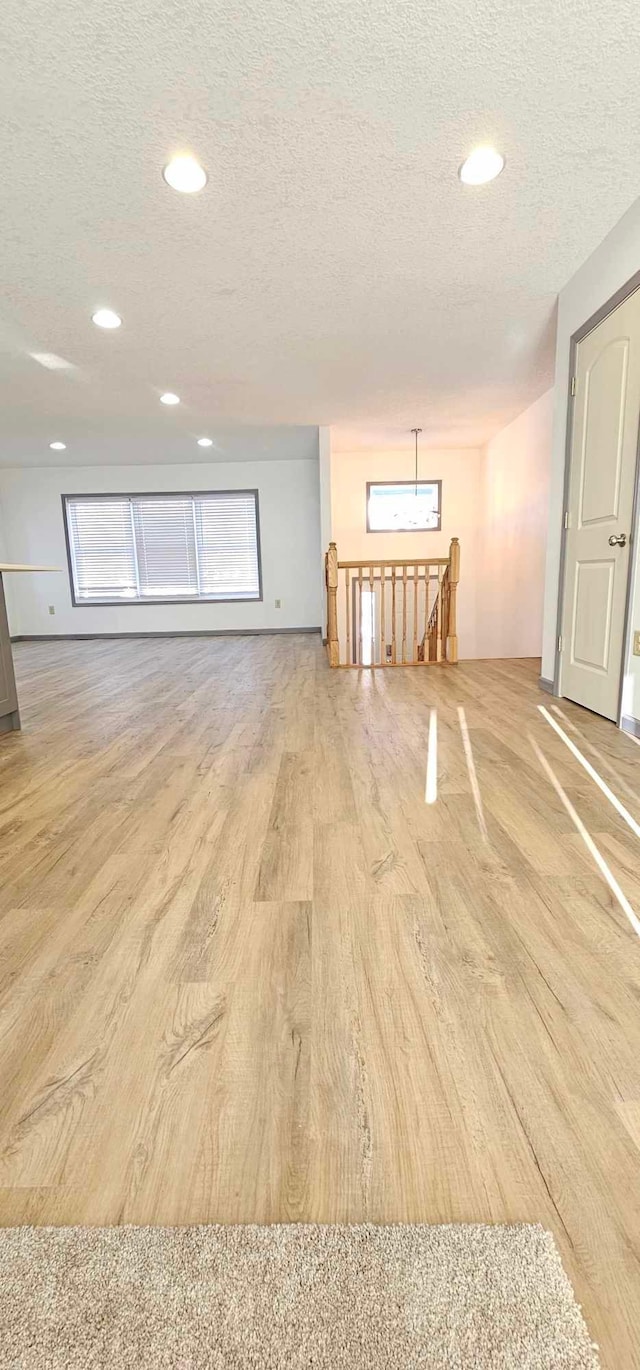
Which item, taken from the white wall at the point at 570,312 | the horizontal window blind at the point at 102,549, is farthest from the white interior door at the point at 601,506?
the horizontal window blind at the point at 102,549

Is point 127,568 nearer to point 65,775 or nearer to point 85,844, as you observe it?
point 65,775

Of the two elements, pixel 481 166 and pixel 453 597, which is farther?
pixel 453 597

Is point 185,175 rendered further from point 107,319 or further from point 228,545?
point 228,545

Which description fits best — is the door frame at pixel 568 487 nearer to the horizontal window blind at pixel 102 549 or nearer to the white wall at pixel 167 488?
the white wall at pixel 167 488

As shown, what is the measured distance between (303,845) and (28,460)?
7.72 m

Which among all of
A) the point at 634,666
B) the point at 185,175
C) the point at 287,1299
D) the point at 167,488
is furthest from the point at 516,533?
the point at 287,1299

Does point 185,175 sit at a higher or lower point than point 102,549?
higher

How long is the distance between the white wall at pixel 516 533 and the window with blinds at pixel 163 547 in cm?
318

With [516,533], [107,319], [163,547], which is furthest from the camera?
[163,547]

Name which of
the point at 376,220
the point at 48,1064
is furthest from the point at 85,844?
the point at 376,220

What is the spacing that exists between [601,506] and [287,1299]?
3126mm

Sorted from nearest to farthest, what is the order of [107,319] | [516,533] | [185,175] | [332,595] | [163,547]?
[185,175] → [107,319] → [332,595] → [516,533] → [163,547]

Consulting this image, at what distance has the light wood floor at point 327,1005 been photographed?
0.71m

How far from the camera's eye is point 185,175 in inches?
85.2
